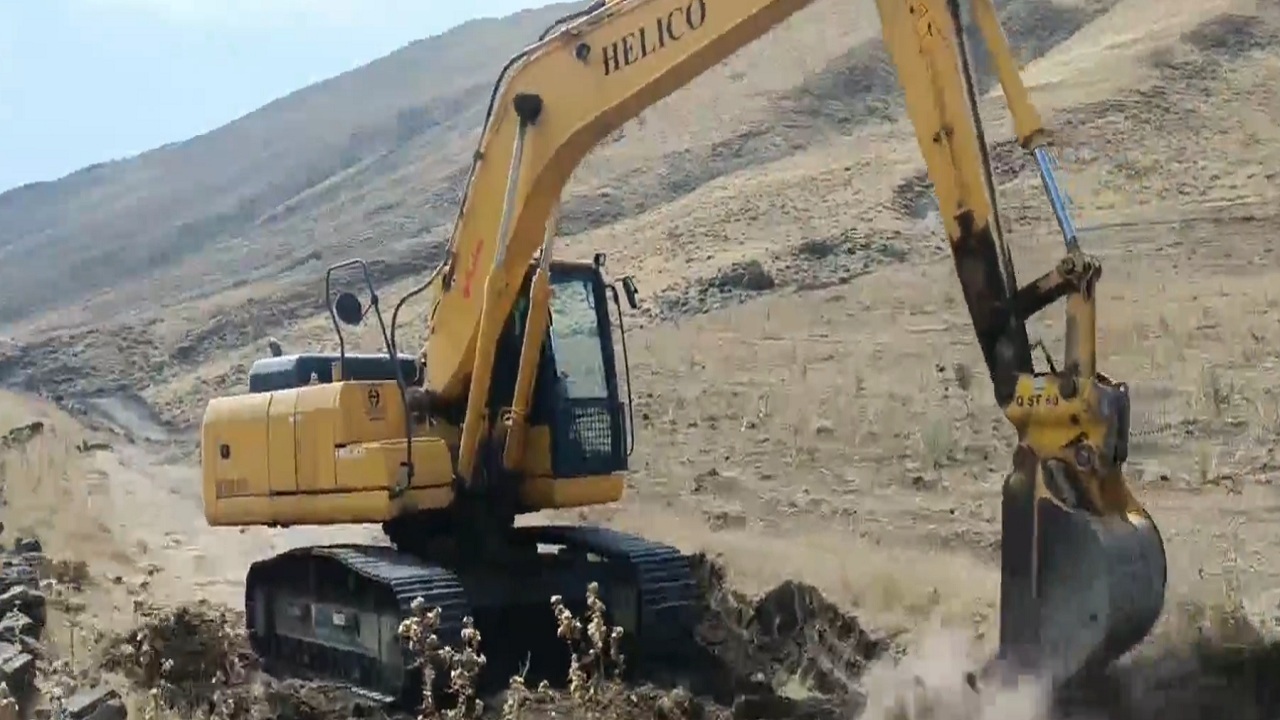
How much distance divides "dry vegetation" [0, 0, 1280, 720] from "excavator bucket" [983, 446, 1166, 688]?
0.84 ft

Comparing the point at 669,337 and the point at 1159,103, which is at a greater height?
the point at 1159,103

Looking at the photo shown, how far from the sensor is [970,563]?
47.8 feet

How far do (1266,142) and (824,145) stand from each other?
54.5 feet

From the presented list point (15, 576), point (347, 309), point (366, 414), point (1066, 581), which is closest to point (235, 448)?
point (366, 414)

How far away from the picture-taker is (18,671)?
31.7 ft

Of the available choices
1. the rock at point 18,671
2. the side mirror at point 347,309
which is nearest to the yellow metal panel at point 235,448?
the side mirror at point 347,309

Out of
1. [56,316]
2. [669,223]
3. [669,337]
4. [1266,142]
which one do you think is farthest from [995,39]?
[56,316]

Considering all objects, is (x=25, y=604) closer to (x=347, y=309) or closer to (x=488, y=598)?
(x=347, y=309)

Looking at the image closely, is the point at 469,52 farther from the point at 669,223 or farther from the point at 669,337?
the point at 669,337

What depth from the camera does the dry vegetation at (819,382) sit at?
1040cm

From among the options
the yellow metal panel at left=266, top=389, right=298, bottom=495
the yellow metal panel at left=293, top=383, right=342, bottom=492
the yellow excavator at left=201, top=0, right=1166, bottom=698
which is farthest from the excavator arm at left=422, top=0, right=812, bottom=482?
the yellow metal panel at left=266, top=389, right=298, bottom=495

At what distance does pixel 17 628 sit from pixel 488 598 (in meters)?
3.30

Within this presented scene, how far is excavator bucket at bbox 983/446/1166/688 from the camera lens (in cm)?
736

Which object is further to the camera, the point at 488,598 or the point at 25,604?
the point at 25,604
